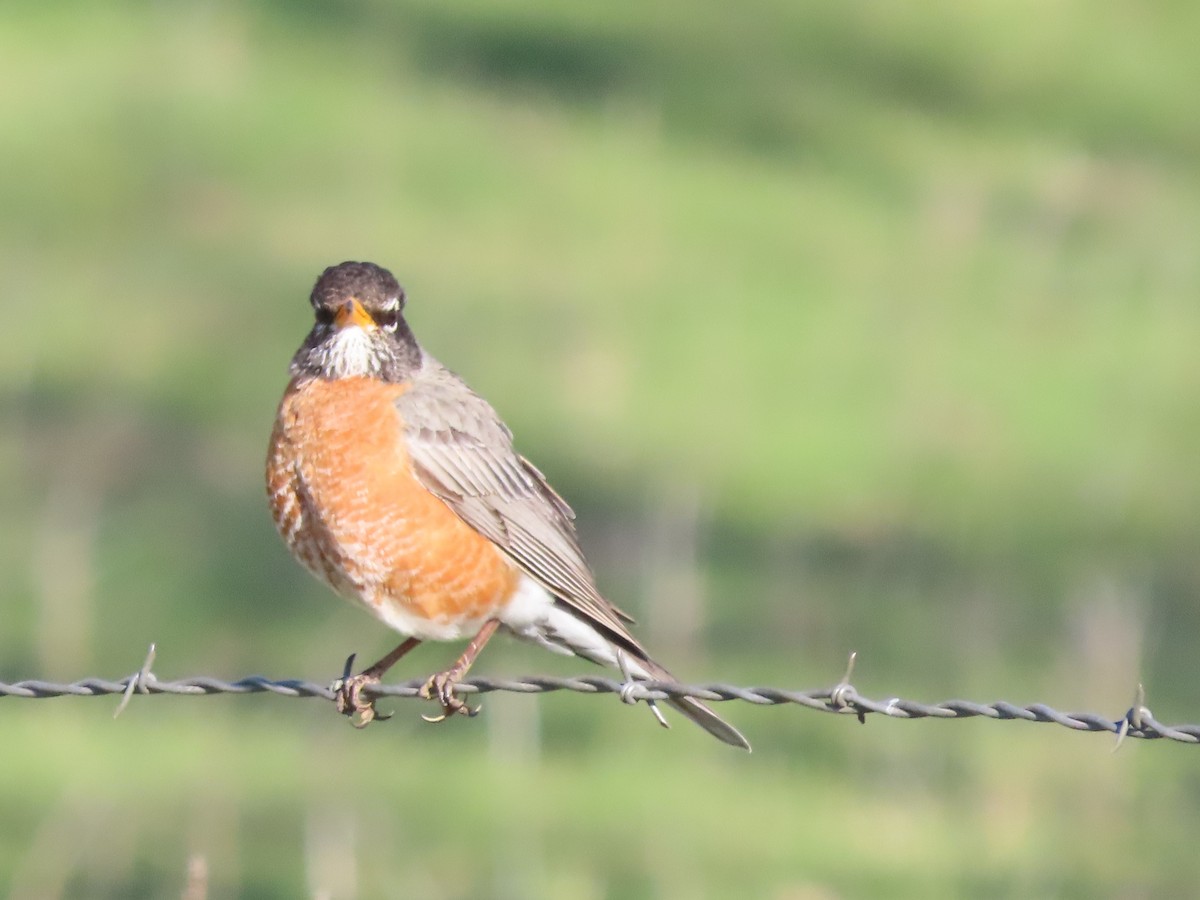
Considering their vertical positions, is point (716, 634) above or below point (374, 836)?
above

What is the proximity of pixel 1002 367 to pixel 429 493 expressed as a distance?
383 inches

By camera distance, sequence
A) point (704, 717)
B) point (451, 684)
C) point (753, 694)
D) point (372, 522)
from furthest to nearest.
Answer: point (372, 522) < point (704, 717) < point (451, 684) < point (753, 694)

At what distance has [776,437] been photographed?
14.6 meters

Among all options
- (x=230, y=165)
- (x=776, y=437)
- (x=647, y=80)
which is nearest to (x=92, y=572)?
(x=776, y=437)

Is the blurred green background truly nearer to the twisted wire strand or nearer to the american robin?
the american robin

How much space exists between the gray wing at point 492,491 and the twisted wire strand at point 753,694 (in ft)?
2.64

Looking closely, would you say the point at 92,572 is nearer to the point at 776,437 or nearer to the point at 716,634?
the point at 716,634

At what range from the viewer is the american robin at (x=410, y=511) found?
6742 millimetres

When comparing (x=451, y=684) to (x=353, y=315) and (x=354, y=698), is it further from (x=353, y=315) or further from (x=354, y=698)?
(x=353, y=315)

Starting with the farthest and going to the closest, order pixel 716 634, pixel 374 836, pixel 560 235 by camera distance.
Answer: pixel 560 235, pixel 716 634, pixel 374 836

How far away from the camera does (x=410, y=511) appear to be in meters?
6.79

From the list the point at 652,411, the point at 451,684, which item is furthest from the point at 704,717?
the point at 652,411

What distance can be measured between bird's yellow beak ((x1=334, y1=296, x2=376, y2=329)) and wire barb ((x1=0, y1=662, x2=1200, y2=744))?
4.67ft

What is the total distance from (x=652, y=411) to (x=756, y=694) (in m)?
9.13
